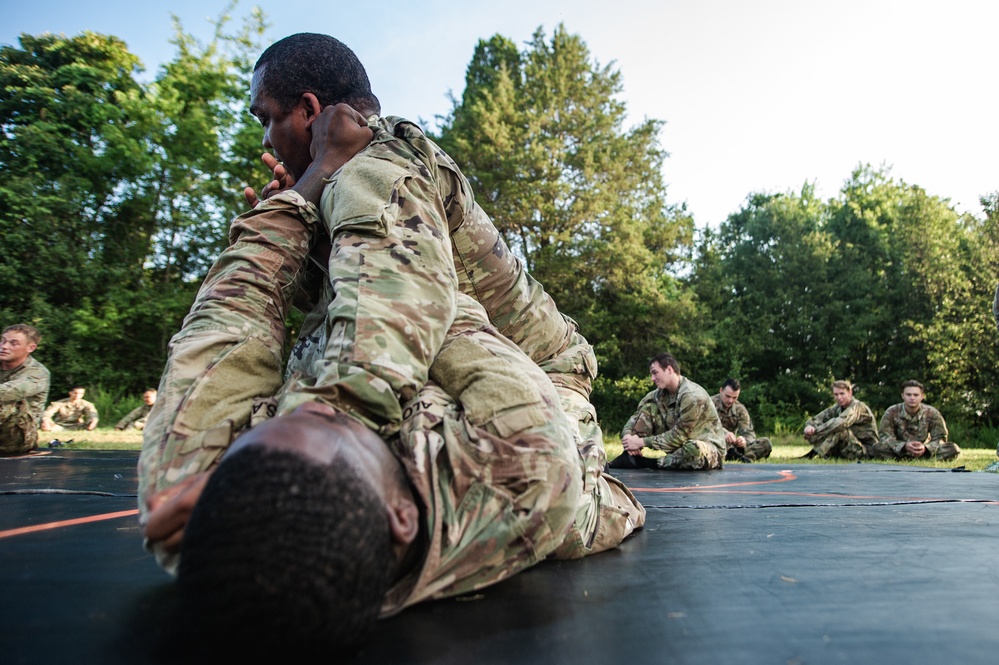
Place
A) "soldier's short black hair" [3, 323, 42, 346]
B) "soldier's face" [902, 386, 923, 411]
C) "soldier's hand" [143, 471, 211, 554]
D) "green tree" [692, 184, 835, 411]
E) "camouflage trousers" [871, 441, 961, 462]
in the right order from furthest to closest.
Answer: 1. "green tree" [692, 184, 835, 411]
2. "soldier's face" [902, 386, 923, 411]
3. "camouflage trousers" [871, 441, 961, 462]
4. "soldier's short black hair" [3, 323, 42, 346]
5. "soldier's hand" [143, 471, 211, 554]

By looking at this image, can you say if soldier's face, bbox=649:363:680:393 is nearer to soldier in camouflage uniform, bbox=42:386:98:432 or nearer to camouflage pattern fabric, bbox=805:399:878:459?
camouflage pattern fabric, bbox=805:399:878:459

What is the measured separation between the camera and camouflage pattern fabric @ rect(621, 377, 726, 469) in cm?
627

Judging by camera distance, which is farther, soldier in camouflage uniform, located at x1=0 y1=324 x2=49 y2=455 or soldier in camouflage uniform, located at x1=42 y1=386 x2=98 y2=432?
soldier in camouflage uniform, located at x1=42 y1=386 x2=98 y2=432

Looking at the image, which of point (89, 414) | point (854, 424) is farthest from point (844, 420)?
point (89, 414)

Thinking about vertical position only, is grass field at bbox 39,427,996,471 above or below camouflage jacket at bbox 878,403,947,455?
below

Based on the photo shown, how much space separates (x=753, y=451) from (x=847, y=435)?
1.59 metres

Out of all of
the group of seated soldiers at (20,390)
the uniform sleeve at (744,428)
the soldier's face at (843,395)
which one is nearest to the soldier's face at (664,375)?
the uniform sleeve at (744,428)

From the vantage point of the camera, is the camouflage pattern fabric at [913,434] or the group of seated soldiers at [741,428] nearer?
the group of seated soldiers at [741,428]

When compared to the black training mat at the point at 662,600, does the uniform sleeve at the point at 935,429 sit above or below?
above

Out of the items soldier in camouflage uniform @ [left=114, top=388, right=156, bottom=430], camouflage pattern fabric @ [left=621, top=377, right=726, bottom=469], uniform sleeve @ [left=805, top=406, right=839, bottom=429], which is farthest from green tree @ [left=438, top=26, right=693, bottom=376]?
camouflage pattern fabric @ [left=621, top=377, right=726, bottom=469]

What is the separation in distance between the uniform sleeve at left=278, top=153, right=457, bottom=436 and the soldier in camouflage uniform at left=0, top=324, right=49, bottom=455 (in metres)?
5.88

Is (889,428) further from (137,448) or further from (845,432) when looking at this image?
(137,448)

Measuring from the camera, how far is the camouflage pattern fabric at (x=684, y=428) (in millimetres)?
6270

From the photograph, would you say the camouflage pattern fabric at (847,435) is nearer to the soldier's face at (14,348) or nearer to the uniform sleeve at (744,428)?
the uniform sleeve at (744,428)
